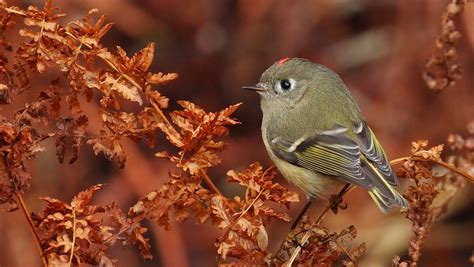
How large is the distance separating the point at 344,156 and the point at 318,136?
16 centimetres

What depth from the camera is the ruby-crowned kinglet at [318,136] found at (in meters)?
3.35

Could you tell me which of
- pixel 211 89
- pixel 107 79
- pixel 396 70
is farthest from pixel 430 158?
pixel 211 89

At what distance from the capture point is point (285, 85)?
387 cm

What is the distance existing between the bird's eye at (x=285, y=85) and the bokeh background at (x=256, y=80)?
1.55 m

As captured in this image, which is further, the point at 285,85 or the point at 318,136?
the point at 285,85

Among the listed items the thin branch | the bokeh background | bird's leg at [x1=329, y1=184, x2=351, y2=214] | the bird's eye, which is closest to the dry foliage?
bird's leg at [x1=329, y1=184, x2=351, y2=214]

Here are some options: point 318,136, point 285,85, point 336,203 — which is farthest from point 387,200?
point 285,85

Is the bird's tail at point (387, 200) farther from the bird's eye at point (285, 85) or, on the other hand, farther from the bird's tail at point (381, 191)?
the bird's eye at point (285, 85)

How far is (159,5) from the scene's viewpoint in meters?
6.00

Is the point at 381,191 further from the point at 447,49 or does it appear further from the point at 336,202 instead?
the point at 447,49

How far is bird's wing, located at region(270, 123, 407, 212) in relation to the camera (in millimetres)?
3281

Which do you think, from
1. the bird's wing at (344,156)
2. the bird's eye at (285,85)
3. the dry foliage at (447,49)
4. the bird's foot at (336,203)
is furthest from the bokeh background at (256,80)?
the dry foliage at (447,49)

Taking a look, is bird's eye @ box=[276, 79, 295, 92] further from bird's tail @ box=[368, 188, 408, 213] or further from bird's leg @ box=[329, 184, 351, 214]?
bird's tail @ box=[368, 188, 408, 213]

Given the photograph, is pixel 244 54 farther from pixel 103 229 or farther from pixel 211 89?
pixel 103 229
